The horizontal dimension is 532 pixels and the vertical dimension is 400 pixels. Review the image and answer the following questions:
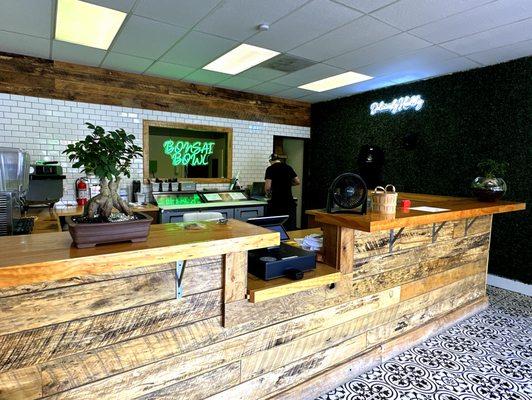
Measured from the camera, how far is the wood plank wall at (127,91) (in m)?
4.39

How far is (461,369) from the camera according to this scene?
8.64ft

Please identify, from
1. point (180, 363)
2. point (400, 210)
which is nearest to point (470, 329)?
point (400, 210)

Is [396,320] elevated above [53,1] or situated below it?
below

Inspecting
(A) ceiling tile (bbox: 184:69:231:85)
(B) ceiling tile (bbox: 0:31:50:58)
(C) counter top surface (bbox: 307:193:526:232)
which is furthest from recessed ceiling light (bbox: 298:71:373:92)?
(B) ceiling tile (bbox: 0:31:50:58)

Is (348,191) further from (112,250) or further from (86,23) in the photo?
(86,23)

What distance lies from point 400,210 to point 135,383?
87.4 inches

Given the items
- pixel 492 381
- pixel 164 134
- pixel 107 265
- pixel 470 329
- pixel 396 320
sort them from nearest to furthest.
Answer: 1. pixel 107 265
2. pixel 492 381
3. pixel 396 320
4. pixel 470 329
5. pixel 164 134

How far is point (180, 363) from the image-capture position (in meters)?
1.71

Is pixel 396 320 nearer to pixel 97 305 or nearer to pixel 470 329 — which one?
pixel 470 329

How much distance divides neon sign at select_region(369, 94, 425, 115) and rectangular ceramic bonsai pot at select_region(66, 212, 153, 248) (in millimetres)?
5024

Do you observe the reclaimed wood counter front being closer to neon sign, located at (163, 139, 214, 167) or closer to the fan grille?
the fan grille

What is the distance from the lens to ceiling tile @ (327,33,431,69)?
3627 mm

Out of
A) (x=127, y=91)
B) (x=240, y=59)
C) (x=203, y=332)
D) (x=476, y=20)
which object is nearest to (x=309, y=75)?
(x=240, y=59)

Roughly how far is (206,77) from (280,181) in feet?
6.80
